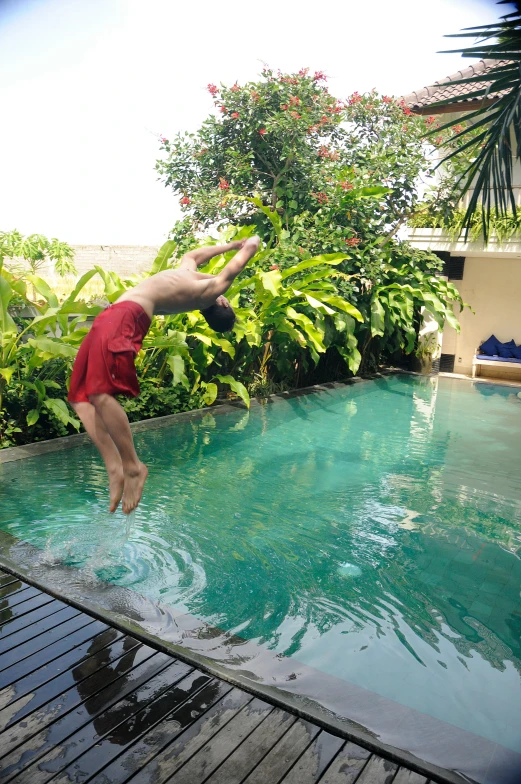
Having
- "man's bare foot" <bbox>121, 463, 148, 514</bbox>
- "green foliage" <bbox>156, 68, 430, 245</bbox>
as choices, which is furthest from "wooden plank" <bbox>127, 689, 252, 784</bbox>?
"green foliage" <bbox>156, 68, 430, 245</bbox>

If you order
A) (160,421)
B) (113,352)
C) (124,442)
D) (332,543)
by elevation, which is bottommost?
(332,543)

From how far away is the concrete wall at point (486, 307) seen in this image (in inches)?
496

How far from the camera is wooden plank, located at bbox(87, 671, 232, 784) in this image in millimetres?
1851

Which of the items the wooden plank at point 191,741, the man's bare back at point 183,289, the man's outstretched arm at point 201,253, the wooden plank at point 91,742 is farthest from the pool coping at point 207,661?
the man's outstretched arm at point 201,253

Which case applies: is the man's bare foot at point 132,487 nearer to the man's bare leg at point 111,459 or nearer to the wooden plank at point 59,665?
the man's bare leg at point 111,459

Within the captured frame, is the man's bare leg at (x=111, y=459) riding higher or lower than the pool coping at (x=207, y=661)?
higher

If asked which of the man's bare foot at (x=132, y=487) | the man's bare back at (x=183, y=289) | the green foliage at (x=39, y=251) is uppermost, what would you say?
the green foliage at (x=39, y=251)

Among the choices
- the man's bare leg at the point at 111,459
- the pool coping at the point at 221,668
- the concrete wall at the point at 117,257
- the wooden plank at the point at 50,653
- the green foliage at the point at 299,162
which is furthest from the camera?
the concrete wall at the point at 117,257

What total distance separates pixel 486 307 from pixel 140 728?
12164mm

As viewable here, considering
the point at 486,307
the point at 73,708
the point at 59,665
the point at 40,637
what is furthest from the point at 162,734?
the point at 486,307

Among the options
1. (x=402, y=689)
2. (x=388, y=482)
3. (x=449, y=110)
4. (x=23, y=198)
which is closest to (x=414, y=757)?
(x=402, y=689)

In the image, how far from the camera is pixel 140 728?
2.04 meters

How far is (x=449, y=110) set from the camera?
10.9 metres

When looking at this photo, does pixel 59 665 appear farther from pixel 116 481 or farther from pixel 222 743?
pixel 116 481
